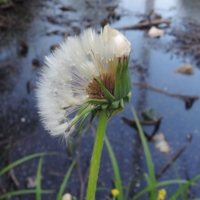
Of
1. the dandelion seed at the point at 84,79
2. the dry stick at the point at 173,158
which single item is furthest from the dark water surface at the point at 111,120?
the dandelion seed at the point at 84,79

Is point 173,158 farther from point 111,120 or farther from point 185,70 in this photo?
point 185,70

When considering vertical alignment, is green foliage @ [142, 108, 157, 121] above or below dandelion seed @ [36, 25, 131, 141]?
below

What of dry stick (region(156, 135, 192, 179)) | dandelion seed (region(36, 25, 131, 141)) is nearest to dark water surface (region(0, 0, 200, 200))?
dry stick (region(156, 135, 192, 179))

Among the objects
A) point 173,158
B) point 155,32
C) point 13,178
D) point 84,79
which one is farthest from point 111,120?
point 84,79

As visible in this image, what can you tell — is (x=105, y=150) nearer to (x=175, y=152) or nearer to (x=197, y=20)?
(x=175, y=152)

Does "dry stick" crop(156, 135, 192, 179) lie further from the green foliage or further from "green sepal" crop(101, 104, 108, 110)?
"green sepal" crop(101, 104, 108, 110)
